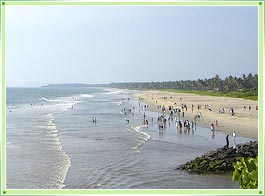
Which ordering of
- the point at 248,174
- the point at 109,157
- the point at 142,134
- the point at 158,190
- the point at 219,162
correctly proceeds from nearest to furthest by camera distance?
the point at 158,190 < the point at 248,174 < the point at 219,162 < the point at 109,157 < the point at 142,134

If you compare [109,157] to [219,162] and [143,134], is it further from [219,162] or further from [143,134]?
[143,134]

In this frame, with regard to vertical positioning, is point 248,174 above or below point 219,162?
above

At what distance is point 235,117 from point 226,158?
13274 millimetres

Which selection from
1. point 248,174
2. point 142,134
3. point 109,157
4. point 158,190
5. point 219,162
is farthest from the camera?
point 142,134

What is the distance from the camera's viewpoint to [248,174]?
106 inches

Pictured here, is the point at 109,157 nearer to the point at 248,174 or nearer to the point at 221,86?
the point at 248,174

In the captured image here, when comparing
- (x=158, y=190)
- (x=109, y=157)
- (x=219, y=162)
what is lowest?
(x=109, y=157)

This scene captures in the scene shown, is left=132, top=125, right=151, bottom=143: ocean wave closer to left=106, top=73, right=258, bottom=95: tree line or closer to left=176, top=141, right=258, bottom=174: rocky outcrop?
left=176, top=141, right=258, bottom=174: rocky outcrop

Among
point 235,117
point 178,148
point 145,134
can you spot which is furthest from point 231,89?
point 178,148

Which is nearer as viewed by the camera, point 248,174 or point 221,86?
point 248,174

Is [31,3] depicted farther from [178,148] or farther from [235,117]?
[235,117]

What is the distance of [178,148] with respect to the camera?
1271cm

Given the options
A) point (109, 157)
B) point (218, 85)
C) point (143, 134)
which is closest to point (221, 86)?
point (218, 85)

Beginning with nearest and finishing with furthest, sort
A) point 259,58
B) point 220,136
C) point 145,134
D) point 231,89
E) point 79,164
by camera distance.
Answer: point 259,58, point 79,164, point 220,136, point 145,134, point 231,89
